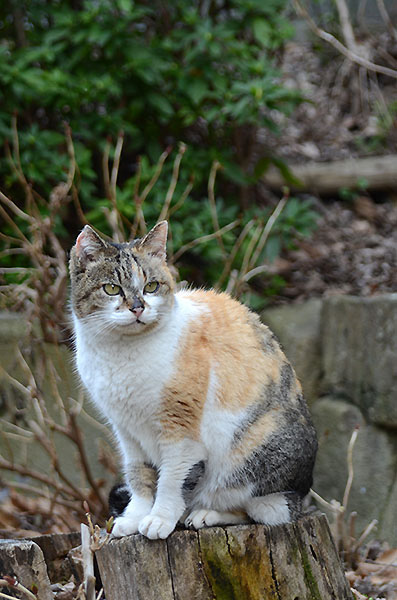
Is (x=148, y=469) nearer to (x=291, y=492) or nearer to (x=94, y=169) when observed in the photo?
(x=291, y=492)

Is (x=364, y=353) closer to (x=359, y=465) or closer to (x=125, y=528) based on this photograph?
(x=359, y=465)

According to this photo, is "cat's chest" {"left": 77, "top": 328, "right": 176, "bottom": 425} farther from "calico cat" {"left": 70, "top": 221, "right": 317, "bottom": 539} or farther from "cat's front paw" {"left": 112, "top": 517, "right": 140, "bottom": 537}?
"cat's front paw" {"left": 112, "top": 517, "right": 140, "bottom": 537}

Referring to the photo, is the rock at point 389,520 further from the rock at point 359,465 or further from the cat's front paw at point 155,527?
the cat's front paw at point 155,527

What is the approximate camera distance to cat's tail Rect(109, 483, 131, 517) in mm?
3092

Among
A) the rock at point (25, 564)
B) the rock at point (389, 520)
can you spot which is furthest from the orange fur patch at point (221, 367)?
the rock at point (389, 520)

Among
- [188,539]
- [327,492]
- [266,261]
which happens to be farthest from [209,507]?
[266,261]

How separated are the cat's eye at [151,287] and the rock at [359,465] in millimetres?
2357

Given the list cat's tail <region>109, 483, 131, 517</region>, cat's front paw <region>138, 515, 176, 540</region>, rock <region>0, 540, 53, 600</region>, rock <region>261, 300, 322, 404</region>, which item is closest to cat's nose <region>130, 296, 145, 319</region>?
cat's front paw <region>138, 515, 176, 540</region>

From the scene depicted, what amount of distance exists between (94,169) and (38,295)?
188 cm

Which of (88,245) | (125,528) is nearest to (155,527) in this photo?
(125,528)

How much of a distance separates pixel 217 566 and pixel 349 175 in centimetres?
522

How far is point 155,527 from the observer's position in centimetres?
260

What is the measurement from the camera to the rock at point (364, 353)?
4695mm

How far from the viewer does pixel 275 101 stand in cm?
550
